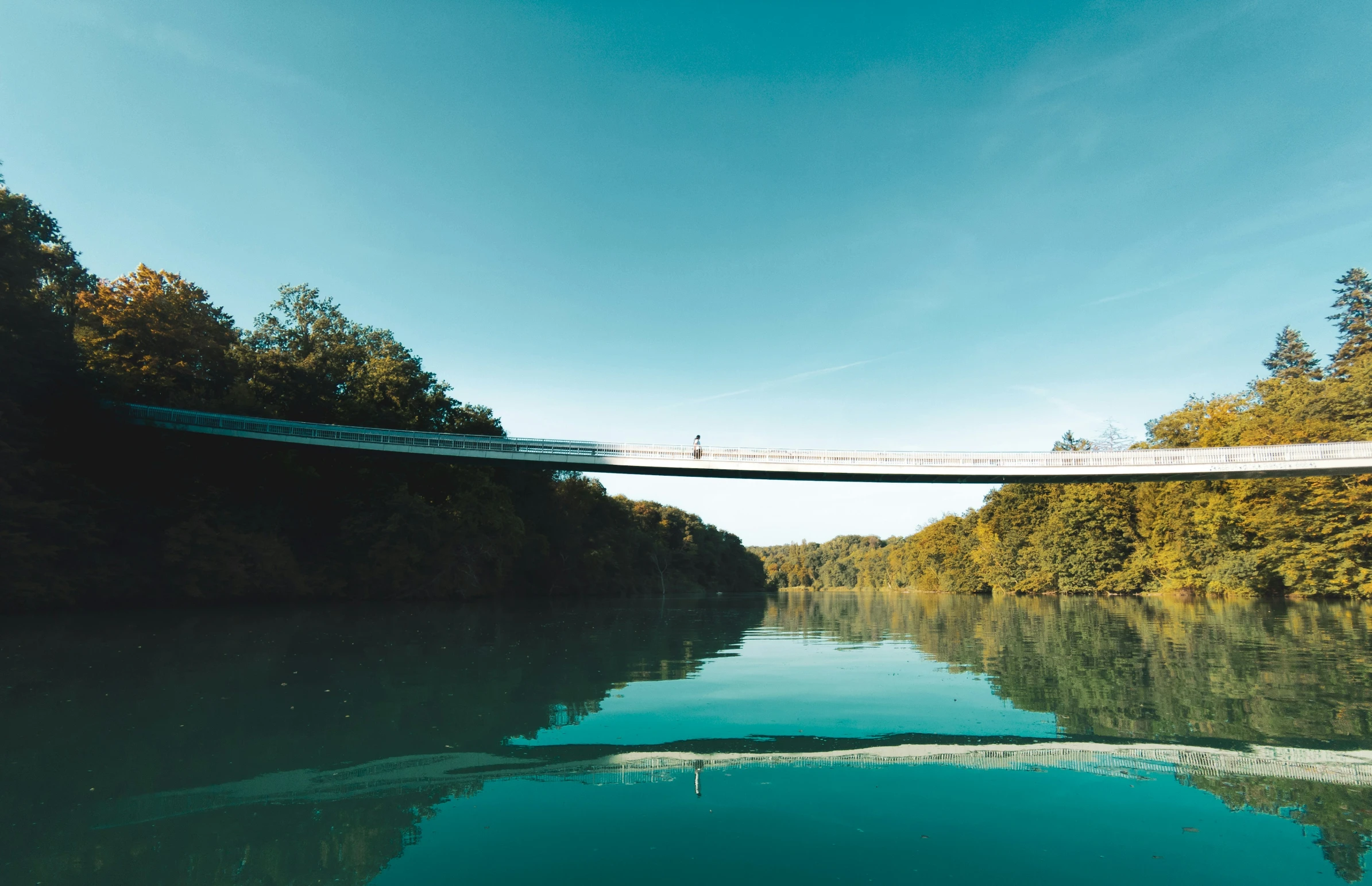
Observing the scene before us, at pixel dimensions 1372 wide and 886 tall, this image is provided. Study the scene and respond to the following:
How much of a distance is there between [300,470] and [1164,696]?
4241cm

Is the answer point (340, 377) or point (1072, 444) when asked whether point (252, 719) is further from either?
point (1072, 444)

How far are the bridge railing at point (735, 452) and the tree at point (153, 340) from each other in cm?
451

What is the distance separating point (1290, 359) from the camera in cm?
7700

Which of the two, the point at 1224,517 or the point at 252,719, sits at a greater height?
the point at 1224,517

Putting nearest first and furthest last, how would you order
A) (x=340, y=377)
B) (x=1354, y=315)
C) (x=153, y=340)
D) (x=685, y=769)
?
1. (x=685, y=769)
2. (x=153, y=340)
3. (x=340, y=377)
4. (x=1354, y=315)

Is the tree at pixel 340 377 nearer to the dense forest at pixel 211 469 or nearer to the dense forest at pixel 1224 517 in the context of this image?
the dense forest at pixel 211 469

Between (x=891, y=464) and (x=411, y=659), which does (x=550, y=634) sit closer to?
(x=411, y=659)

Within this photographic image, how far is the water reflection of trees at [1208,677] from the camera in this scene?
6375mm

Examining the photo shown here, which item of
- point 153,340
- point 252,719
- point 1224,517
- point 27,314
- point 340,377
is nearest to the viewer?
point 252,719

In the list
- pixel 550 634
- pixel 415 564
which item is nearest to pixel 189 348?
pixel 415 564

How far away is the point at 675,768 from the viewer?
725 cm

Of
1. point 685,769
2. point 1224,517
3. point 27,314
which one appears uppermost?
point 27,314

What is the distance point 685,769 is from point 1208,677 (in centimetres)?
1122

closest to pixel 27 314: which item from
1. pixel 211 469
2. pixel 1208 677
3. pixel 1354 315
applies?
pixel 211 469
